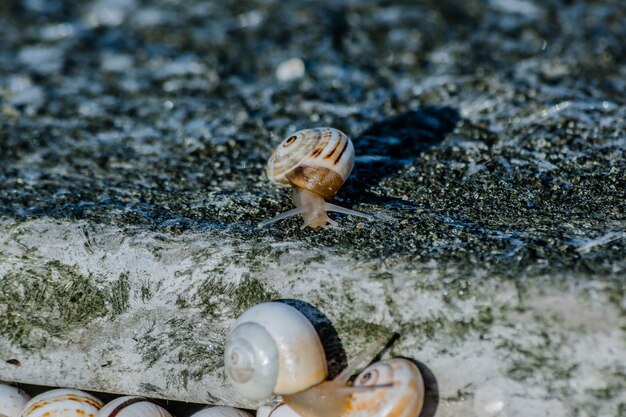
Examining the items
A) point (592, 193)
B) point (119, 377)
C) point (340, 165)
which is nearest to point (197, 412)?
point (119, 377)

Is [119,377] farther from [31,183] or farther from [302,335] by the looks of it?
[31,183]

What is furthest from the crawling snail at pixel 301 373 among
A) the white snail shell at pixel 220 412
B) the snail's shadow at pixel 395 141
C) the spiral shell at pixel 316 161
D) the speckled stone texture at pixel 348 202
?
the snail's shadow at pixel 395 141

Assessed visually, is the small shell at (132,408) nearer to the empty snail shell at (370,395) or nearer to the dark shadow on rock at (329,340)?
the empty snail shell at (370,395)

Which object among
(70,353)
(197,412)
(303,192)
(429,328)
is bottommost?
(197,412)

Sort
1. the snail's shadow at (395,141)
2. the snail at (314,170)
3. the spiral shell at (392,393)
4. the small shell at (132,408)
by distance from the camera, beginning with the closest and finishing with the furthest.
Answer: the spiral shell at (392,393), the small shell at (132,408), the snail at (314,170), the snail's shadow at (395,141)

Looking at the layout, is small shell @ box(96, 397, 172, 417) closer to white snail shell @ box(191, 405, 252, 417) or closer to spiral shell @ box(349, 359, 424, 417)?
white snail shell @ box(191, 405, 252, 417)
